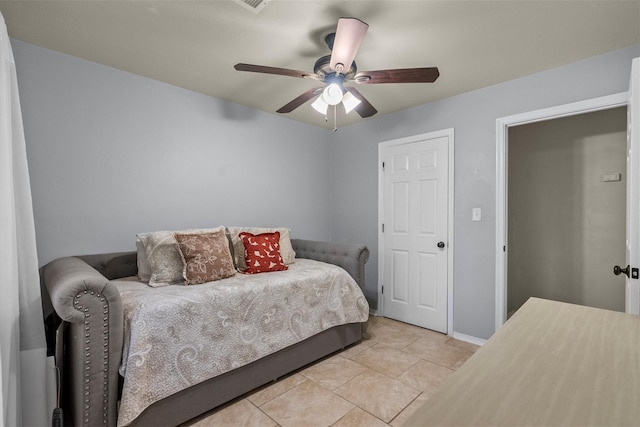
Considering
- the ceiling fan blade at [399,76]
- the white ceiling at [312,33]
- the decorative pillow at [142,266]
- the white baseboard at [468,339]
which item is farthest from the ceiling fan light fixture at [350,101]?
the white baseboard at [468,339]

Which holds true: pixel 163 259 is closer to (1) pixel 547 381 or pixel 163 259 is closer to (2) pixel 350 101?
(2) pixel 350 101

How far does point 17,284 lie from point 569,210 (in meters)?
4.60

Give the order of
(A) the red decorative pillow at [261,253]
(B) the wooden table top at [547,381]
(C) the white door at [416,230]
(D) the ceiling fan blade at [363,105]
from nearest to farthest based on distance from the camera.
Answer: (B) the wooden table top at [547,381] → (D) the ceiling fan blade at [363,105] → (A) the red decorative pillow at [261,253] → (C) the white door at [416,230]

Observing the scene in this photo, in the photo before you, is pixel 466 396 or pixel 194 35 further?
pixel 194 35

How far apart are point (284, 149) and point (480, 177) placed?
83.6 inches

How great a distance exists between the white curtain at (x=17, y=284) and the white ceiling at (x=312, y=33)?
49 centimetres

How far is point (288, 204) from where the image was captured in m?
3.69

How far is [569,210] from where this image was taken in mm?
3289

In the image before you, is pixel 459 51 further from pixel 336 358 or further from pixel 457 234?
pixel 336 358

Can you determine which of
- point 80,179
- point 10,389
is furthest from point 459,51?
point 10,389

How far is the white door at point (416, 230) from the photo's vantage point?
3.10 m

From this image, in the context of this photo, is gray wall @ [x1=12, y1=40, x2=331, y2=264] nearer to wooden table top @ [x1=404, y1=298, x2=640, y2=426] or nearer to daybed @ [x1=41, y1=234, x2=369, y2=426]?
daybed @ [x1=41, y1=234, x2=369, y2=426]

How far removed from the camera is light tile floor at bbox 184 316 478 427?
5.96ft

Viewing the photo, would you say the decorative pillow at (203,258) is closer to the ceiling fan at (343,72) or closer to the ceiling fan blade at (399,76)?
the ceiling fan at (343,72)
